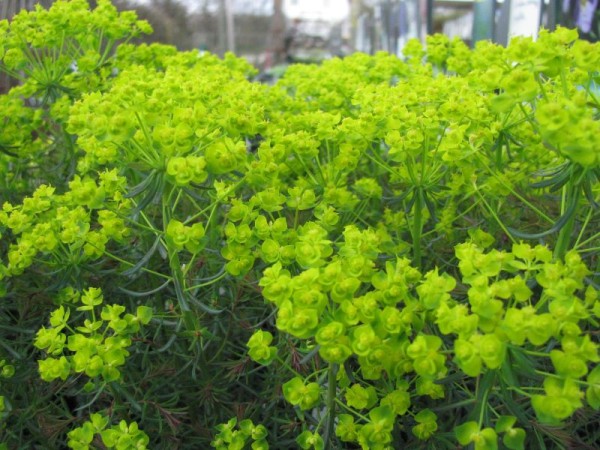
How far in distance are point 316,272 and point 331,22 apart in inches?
688

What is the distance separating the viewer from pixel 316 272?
1.22m

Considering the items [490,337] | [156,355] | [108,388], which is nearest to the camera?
[490,337]

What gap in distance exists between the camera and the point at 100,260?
2023 mm

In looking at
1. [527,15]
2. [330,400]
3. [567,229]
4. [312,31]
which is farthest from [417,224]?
[312,31]

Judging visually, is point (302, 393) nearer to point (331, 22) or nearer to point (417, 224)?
point (417, 224)

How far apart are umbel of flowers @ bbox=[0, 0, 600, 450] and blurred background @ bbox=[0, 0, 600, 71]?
1075 millimetres

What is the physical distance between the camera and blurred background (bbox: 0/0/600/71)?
4.61 m

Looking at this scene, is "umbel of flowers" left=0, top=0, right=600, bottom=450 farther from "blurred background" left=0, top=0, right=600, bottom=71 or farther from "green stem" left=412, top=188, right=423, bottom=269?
"blurred background" left=0, top=0, right=600, bottom=71

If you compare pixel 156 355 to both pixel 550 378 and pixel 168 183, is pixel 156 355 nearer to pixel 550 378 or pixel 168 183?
pixel 168 183

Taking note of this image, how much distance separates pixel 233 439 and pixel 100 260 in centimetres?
83

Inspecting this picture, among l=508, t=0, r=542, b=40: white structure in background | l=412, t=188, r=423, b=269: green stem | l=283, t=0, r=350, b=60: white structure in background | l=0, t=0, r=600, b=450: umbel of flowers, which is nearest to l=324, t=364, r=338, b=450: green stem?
l=0, t=0, r=600, b=450: umbel of flowers

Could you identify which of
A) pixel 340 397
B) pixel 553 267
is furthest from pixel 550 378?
pixel 340 397

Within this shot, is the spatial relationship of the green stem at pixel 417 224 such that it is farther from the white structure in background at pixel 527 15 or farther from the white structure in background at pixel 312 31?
the white structure in background at pixel 312 31

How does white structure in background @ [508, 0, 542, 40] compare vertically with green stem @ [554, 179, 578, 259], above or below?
above
